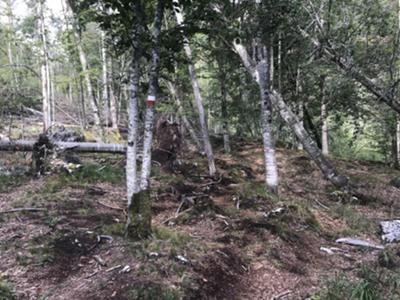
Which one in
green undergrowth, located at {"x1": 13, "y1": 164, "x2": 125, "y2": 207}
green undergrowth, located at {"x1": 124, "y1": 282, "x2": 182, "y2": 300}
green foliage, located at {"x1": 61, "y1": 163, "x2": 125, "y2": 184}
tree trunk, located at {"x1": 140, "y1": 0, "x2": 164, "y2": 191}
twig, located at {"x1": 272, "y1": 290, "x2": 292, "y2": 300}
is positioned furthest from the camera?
green foliage, located at {"x1": 61, "y1": 163, "x2": 125, "y2": 184}

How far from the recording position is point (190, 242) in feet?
15.8

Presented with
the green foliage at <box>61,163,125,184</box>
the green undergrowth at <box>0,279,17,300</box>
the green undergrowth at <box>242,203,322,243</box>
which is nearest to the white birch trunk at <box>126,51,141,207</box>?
the green undergrowth at <box>0,279,17,300</box>

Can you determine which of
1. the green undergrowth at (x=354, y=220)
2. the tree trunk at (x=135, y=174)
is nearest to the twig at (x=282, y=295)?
the tree trunk at (x=135, y=174)

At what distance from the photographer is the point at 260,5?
6.93 m

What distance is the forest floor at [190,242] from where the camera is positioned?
12.4 ft

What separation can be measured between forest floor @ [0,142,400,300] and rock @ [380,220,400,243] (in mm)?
197

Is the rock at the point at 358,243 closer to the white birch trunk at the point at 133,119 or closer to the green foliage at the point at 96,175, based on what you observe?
the white birch trunk at the point at 133,119

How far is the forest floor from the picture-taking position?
12.4 feet

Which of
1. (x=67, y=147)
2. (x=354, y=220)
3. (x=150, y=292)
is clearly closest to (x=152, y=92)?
(x=150, y=292)

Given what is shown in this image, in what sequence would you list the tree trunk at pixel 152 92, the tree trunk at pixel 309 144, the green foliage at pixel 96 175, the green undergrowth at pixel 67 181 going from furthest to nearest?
the tree trunk at pixel 309 144 < the green foliage at pixel 96 175 < the green undergrowth at pixel 67 181 < the tree trunk at pixel 152 92

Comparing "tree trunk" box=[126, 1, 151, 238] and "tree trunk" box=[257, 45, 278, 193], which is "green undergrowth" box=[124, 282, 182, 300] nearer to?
"tree trunk" box=[126, 1, 151, 238]

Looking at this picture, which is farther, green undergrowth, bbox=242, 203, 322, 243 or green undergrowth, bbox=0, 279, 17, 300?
green undergrowth, bbox=242, 203, 322, 243

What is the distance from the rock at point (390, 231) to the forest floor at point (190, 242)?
0.65 ft

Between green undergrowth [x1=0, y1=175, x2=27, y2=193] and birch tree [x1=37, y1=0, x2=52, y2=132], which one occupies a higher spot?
birch tree [x1=37, y1=0, x2=52, y2=132]
